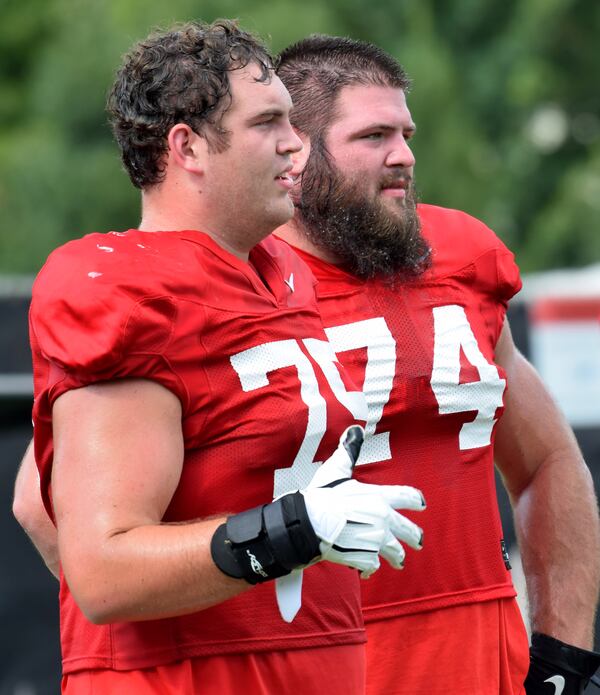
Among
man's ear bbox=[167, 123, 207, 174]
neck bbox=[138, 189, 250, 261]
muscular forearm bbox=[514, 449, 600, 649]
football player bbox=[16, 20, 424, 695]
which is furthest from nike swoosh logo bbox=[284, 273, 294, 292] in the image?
muscular forearm bbox=[514, 449, 600, 649]

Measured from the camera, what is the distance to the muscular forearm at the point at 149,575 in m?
2.07

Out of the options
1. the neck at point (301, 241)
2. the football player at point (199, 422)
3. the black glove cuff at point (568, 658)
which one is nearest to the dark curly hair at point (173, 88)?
the football player at point (199, 422)

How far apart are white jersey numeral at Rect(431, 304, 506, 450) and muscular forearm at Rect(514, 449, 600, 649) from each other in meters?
0.31

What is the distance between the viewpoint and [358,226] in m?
3.10

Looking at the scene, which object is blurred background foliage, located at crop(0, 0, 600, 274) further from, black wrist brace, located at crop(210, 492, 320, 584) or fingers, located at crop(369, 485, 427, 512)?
black wrist brace, located at crop(210, 492, 320, 584)

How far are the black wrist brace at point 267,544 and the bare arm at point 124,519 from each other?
0.08ft

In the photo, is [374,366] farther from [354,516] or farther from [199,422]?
[354,516]

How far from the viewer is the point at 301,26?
16156mm

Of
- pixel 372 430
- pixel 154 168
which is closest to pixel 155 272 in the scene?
pixel 154 168

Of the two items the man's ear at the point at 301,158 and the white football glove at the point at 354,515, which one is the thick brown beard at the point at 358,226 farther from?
the white football glove at the point at 354,515

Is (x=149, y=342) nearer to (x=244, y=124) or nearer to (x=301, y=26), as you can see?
(x=244, y=124)

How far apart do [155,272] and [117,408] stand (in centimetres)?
24

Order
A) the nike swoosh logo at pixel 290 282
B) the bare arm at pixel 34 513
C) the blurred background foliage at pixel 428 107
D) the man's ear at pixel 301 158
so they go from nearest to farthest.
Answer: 1. the nike swoosh logo at pixel 290 282
2. the bare arm at pixel 34 513
3. the man's ear at pixel 301 158
4. the blurred background foliage at pixel 428 107

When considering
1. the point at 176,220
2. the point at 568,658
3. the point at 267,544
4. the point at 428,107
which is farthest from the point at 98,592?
the point at 428,107
